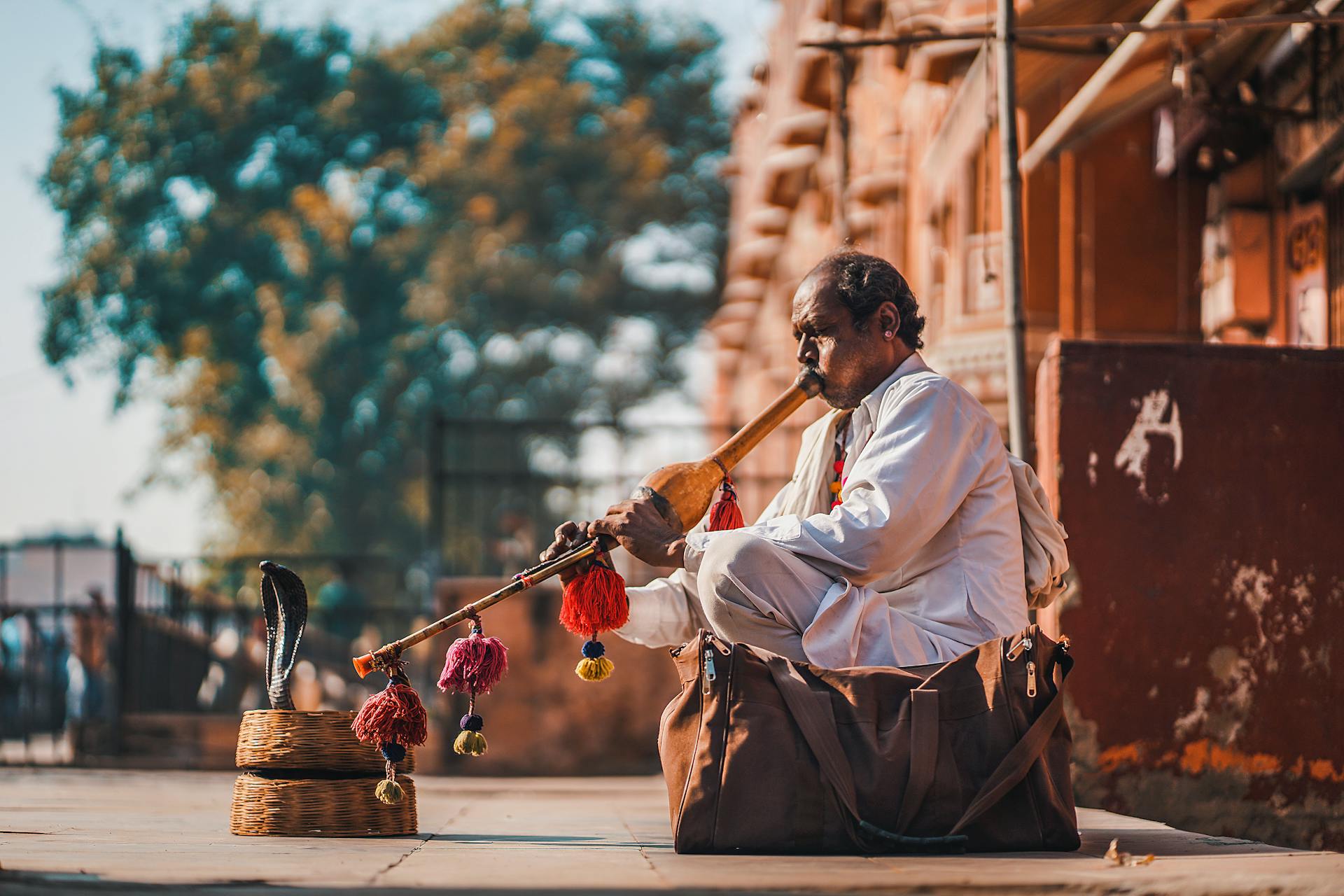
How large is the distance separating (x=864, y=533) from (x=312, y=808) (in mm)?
1494

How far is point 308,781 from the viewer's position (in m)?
3.75

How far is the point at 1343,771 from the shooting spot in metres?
5.11

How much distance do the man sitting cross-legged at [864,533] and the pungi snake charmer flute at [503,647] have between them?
0.25ft

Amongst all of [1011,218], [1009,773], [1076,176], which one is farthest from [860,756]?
[1076,176]

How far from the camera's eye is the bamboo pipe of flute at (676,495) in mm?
3561

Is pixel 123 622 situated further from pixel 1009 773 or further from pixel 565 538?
pixel 1009 773

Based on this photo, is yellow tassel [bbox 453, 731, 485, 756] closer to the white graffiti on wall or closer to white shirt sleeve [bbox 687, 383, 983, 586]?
white shirt sleeve [bbox 687, 383, 983, 586]

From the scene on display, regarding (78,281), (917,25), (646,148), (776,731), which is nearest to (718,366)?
(646,148)

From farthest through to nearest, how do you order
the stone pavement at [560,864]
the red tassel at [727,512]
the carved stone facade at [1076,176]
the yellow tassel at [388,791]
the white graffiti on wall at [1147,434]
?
the carved stone facade at [1076,176] → the white graffiti on wall at [1147,434] → the red tassel at [727,512] → the yellow tassel at [388,791] → the stone pavement at [560,864]

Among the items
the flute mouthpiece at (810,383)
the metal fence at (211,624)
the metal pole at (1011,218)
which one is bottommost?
the metal fence at (211,624)

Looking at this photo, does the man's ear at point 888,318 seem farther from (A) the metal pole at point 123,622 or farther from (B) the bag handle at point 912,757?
(A) the metal pole at point 123,622

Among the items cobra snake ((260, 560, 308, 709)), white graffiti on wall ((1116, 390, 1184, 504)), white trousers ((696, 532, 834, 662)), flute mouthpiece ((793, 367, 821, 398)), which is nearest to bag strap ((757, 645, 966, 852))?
white trousers ((696, 532, 834, 662))

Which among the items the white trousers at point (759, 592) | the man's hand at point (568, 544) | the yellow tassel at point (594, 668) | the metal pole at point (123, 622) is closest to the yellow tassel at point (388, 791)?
the yellow tassel at point (594, 668)

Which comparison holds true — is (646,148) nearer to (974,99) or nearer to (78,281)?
(78,281)
